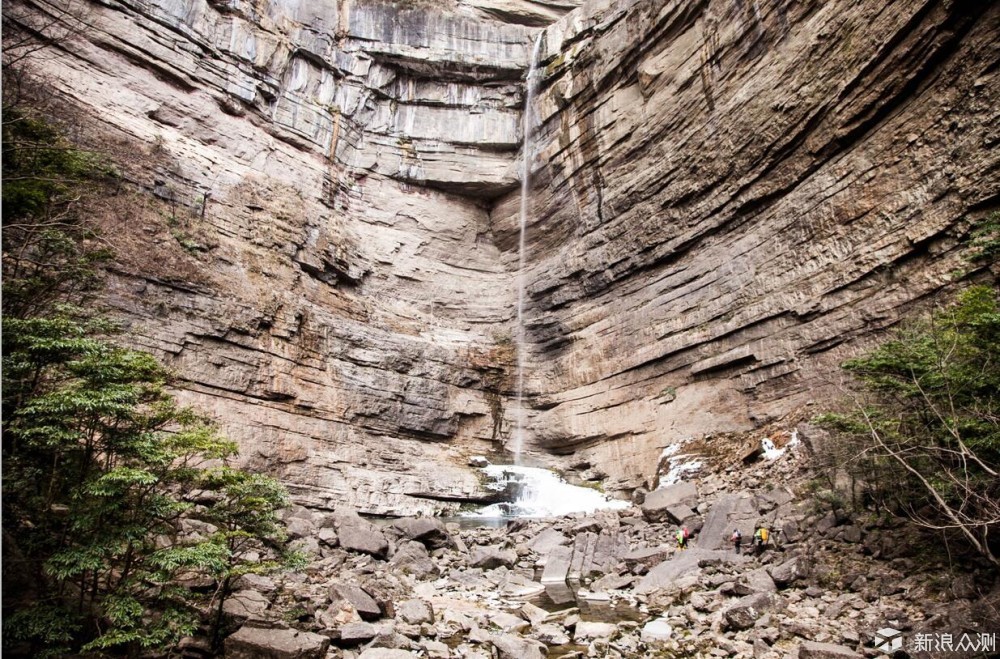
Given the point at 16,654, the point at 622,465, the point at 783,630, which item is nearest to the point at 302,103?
the point at 622,465

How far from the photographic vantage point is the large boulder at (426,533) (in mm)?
16219

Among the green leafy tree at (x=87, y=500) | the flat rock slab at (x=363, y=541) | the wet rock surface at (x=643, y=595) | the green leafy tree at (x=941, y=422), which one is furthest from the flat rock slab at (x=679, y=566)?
the green leafy tree at (x=87, y=500)

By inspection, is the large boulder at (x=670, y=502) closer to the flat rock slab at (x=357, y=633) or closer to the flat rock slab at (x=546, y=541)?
the flat rock slab at (x=546, y=541)

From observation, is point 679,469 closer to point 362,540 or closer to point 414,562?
point 414,562

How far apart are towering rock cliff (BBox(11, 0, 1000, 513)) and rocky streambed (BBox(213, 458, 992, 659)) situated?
5781 mm

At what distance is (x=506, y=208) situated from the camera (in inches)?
1196

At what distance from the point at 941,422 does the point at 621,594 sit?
6354 mm

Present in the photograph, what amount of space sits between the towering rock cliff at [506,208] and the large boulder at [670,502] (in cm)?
356

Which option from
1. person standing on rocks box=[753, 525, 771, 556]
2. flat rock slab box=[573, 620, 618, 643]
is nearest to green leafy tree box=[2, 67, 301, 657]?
flat rock slab box=[573, 620, 618, 643]

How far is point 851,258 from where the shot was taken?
1606 centimetres

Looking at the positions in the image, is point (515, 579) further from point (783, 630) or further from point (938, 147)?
point (938, 147)

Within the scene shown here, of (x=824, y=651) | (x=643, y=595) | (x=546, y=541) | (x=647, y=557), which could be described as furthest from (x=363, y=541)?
(x=824, y=651)

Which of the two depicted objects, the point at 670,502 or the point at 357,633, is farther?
the point at 670,502

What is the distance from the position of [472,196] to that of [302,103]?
367 inches
